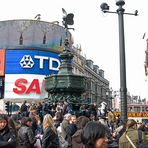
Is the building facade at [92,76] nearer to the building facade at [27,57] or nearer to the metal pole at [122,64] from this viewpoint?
the building facade at [27,57]

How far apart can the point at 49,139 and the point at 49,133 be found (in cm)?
13

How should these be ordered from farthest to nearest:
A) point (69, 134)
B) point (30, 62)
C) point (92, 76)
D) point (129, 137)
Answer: point (92, 76) < point (30, 62) < point (69, 134) < point (129, 137)

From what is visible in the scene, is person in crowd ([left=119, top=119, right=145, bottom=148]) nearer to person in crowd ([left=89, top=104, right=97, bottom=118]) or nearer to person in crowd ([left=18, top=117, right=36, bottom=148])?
person in crowd ([left=18, top=117, right=36, bottom=148])

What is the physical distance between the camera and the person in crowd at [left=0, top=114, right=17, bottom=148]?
16.6ft

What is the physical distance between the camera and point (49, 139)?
7.22 metres

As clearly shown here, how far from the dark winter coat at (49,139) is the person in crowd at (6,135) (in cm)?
184

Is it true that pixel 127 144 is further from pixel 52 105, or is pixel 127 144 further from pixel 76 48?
pixel 76 48

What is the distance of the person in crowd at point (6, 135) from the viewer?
5.07 metres

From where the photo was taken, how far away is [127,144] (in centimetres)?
600

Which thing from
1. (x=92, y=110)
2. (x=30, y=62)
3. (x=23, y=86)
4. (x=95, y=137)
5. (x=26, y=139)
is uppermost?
(x=30, y=62)

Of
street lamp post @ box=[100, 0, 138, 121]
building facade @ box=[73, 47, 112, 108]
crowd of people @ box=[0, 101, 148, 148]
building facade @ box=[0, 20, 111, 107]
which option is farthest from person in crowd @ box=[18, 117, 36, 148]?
building facade @ box=[73, 47, 112, 108]

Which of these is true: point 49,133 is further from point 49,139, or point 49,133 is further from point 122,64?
point 122,64

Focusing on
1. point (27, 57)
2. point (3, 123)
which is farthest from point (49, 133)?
point (27, 57)

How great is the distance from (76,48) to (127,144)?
88120 mm
